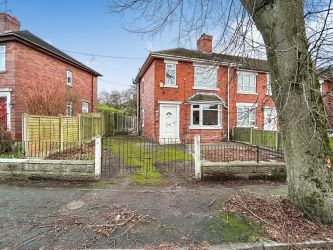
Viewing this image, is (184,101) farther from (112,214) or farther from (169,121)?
(112,214)

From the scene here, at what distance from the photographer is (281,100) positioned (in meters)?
4.13

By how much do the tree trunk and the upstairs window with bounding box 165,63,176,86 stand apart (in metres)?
13.0

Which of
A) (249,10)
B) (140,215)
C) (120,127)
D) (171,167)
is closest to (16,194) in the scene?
(140,215)

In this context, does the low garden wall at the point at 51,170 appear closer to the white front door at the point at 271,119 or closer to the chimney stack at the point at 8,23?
the white front door at the point at 271,119

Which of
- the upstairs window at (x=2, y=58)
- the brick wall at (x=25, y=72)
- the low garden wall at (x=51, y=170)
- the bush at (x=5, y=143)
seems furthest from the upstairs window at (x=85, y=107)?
the low garden wall at (x=51, y=170)

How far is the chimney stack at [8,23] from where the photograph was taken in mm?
16375

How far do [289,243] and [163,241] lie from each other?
1.75 m

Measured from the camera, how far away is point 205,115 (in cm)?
1758

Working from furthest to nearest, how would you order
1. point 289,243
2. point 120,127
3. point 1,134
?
1. point 120,127
2. point 1,134
3. point 289,243

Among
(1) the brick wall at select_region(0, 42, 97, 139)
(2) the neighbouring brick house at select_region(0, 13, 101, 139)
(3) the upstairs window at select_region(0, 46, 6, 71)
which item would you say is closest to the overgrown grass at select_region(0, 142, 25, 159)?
(2) the neighbouring brick house at select_region(0, 13, 101, 139)

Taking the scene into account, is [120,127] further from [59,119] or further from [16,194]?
[16,194]

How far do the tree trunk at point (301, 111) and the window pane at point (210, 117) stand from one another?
13.4 meters

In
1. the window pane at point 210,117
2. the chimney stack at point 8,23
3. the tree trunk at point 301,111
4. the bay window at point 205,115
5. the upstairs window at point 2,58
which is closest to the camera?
the tree trunk at point 301,111

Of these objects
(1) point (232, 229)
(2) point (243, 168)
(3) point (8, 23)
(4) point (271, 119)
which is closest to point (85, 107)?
(3) point (8, 23)
